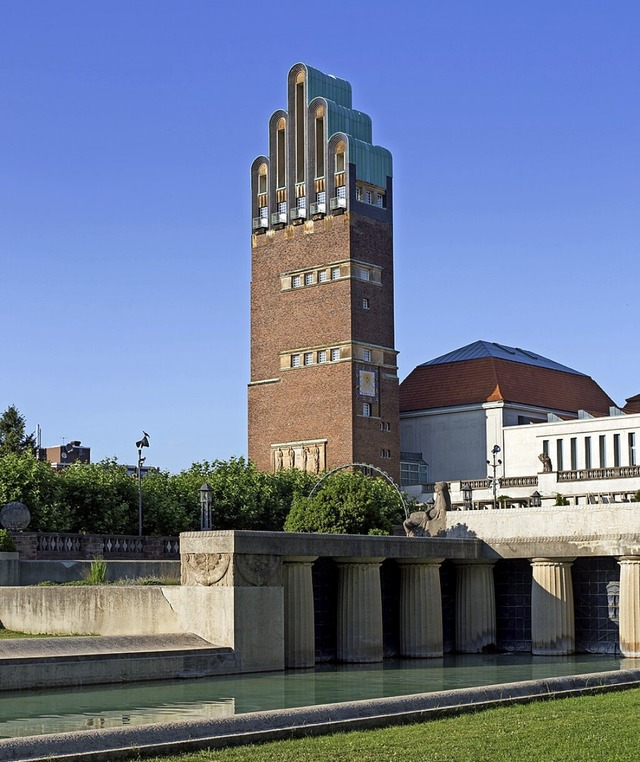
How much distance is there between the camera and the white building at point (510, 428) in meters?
80.2

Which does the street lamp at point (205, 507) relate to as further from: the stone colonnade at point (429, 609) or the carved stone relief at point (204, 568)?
the carved stone relief at point (204, 568)

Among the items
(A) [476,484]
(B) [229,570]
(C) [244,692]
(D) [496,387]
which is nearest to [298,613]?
(B) [229,570]

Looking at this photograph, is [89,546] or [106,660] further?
[89,546]

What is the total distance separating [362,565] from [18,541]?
13166mm

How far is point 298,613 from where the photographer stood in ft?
91.6

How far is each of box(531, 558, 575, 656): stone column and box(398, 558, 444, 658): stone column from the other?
2.46 metres

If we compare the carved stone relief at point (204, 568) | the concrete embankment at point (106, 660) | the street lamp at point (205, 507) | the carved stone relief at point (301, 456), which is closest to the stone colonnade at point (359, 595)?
the carved stone relief at point (204, 568)

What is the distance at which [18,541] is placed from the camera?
38875mm

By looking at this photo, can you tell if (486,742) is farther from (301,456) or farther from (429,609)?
(301,456)

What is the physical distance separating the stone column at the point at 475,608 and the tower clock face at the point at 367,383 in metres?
55.8

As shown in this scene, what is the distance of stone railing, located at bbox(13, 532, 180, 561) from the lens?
39.3 meters

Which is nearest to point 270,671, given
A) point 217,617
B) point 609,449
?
point 217,617

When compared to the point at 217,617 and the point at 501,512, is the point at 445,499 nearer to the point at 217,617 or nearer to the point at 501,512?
the point at 501,512

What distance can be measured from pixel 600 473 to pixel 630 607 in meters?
46.1
